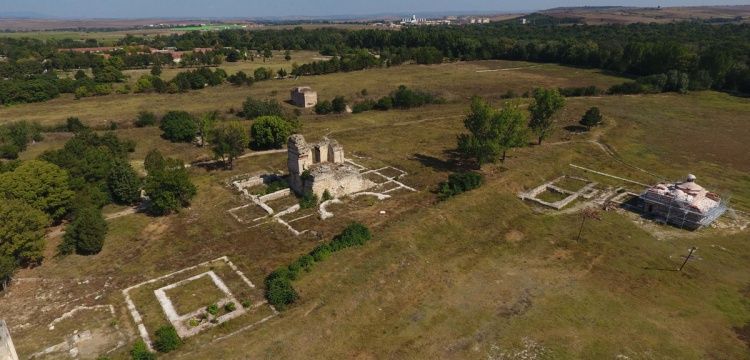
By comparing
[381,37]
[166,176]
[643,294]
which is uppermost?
[381,37]

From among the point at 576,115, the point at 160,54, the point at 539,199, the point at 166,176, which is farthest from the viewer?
the point at 160,54

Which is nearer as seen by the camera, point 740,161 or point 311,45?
point 740,161

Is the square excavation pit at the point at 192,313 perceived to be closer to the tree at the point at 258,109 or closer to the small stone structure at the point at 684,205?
the small stone structure at the point at 684,205

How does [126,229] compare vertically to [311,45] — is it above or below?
below

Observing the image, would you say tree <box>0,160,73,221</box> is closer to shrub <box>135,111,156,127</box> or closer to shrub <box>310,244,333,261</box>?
shrub <box>310,244,333,261</box>

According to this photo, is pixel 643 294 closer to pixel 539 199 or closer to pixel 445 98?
pixel 539 199

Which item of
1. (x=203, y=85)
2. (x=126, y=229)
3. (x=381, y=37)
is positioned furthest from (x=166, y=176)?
(x=381, y=37)

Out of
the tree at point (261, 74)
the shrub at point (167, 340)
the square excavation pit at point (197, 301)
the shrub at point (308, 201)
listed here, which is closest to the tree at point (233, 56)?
the tree at point (261, 74)
